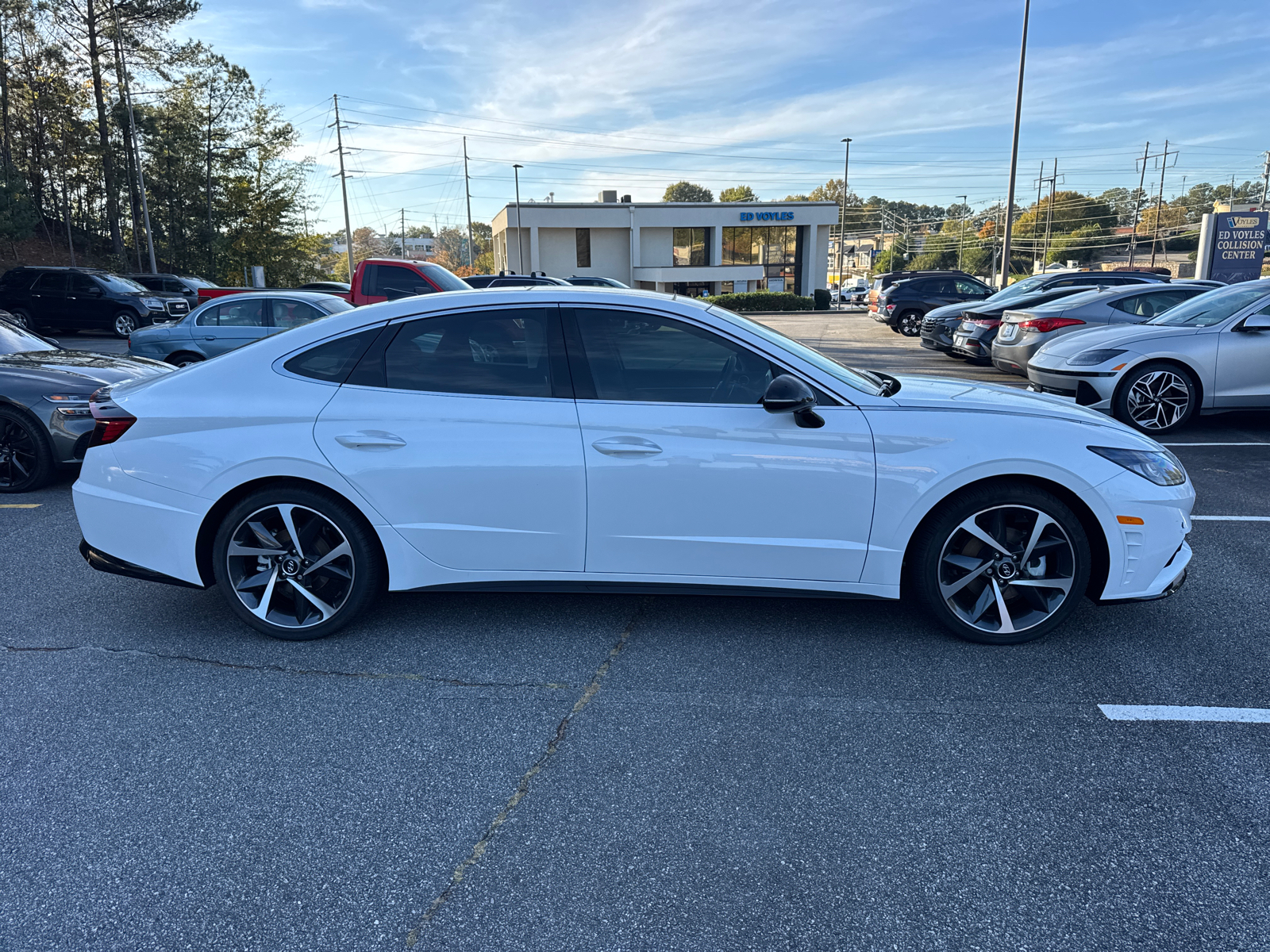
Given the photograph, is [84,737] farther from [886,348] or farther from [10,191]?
[10,191]

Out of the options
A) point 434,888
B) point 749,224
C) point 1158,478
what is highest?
point 749,224

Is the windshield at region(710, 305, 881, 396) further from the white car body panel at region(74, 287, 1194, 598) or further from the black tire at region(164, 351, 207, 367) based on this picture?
the black tire at region(164, 351, 207, 367)

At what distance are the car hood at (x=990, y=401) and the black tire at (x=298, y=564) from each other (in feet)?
8.38

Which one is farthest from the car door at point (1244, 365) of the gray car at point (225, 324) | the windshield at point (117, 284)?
the windshield at point (117, 284)

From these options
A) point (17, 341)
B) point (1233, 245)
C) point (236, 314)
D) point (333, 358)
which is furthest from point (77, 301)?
point (1233, 245)

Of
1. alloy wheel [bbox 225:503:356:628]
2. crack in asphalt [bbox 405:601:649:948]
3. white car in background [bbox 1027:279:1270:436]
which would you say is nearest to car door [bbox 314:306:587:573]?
alloy wheel [bbox 225:503:356:628]

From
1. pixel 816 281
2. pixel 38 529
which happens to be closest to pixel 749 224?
pixel 816 281

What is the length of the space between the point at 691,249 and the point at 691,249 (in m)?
0.05

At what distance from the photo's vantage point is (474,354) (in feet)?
12.5

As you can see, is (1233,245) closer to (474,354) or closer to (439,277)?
(439,277)

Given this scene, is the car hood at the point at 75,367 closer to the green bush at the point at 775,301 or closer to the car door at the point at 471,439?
the car door at the point at 471,439

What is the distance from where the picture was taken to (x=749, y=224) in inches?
2061

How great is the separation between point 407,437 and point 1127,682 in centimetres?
324

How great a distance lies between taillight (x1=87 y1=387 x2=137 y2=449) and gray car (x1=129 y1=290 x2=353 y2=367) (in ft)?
26.5
